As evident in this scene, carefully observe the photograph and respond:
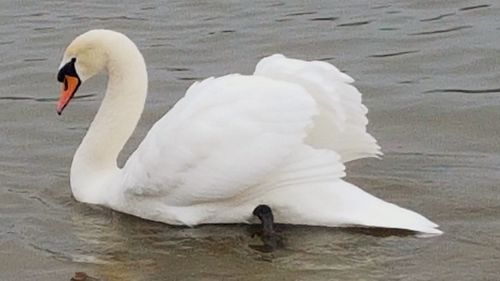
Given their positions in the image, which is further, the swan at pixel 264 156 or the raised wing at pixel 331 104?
the raised wing at pixel 331 104

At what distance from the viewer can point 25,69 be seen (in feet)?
38.0

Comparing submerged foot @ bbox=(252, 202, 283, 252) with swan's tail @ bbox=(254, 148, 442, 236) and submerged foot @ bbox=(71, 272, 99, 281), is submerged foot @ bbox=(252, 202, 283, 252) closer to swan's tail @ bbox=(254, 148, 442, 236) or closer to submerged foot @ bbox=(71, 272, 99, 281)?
swan's tail @ bbox=(254, 148, 442, 236)

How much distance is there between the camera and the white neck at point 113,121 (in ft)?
27.9

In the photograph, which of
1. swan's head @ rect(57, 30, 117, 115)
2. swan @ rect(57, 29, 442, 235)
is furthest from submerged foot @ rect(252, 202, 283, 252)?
swan's head @ rect(57, 30, 117, 115)

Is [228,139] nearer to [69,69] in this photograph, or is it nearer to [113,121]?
[113,121]

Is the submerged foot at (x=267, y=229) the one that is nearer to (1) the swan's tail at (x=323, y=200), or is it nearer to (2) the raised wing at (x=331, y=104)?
(1) the swan's tail at (x=323, y=200)

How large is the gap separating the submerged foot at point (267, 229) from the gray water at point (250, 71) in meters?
0.08

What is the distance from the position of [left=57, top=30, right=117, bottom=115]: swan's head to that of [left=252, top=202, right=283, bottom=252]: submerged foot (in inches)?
60.3

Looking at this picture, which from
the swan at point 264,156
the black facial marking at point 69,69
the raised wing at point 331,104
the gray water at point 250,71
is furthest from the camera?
the black facial marking at point 69,69

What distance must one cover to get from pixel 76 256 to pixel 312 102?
1.42 m

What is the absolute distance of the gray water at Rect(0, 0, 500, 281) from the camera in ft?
24.3

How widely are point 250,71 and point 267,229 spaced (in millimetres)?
3802

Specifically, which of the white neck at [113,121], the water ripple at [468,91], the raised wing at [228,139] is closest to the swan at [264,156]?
the raised wing at [228,139]

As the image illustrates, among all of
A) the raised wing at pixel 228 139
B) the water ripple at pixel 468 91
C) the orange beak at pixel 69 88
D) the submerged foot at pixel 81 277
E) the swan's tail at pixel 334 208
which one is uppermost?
the water ripple at pixel 468 91
